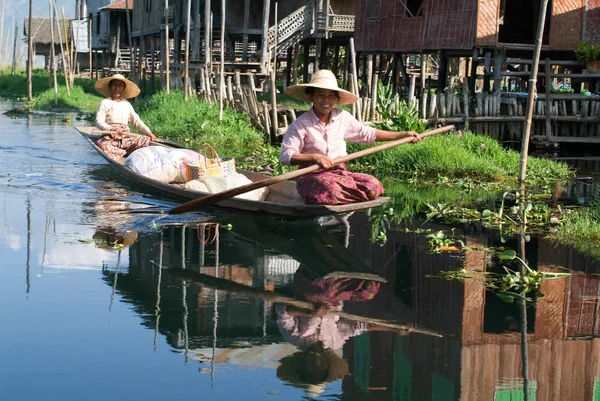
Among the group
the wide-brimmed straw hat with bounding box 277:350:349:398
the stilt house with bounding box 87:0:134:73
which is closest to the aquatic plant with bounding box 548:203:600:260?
the wide-brimmed straw hat with bounding box 277:350:349:398

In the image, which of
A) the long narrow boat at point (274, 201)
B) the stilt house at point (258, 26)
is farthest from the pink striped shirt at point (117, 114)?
the stilt house at point (258, 26)

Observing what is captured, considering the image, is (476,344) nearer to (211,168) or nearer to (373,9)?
→ (211,168)

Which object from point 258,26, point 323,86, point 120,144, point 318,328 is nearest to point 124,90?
point 120,144

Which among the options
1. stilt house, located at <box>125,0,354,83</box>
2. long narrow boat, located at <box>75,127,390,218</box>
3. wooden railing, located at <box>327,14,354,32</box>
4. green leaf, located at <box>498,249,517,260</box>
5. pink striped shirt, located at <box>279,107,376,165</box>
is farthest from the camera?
wooden railing, located at <box>327,14,354,32</box>

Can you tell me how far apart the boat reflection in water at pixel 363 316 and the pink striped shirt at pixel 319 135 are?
0.85 metres

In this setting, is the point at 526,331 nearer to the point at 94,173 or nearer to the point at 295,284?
the point at 295,284

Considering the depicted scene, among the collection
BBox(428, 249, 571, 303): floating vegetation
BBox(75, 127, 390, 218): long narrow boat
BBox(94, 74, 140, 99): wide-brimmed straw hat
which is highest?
BBox(94, 74, 140, 99): wide-brimmed straw hat

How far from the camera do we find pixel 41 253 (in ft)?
23.4

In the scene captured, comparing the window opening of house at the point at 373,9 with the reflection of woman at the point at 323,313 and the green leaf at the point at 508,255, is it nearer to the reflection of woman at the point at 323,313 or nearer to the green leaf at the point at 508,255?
the green leaf at the point at 508,255

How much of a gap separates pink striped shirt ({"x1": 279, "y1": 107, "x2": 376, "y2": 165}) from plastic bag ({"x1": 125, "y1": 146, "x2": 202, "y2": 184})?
284 centimetres

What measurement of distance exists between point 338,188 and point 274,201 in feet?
5.44

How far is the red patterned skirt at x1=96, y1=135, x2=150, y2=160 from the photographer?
12.1 metres

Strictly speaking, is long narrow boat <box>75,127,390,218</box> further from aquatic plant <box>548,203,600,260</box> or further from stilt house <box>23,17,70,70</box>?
stilt house <box>23,17,70,70</box>

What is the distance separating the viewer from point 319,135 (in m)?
7.76
